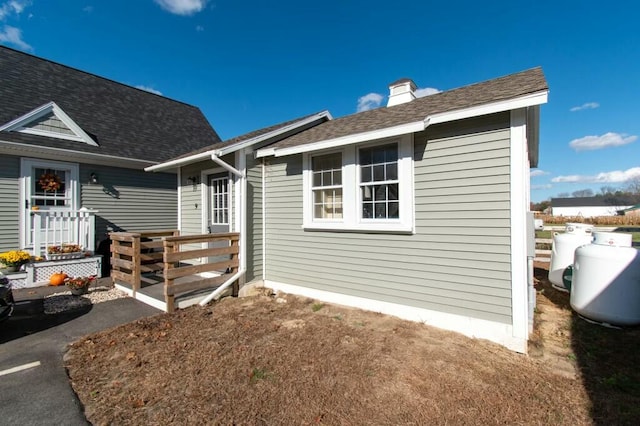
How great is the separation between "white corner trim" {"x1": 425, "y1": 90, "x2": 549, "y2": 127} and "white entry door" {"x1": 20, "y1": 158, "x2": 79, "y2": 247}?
8.72 m

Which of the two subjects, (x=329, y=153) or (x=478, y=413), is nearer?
(x=478, y=413)

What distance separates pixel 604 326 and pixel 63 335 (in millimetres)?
7749

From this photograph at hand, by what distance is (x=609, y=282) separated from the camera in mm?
4215

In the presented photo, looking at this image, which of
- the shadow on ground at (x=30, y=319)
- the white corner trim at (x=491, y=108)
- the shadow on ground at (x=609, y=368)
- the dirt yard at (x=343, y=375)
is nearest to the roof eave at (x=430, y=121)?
the white corner trim at (x=491, y=108)

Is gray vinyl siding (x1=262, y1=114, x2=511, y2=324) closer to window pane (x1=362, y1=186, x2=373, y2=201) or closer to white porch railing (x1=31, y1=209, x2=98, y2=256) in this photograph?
window pane (x1=362, y1=186, x2=373, y2=201)

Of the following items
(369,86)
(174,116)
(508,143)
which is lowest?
(508,143)

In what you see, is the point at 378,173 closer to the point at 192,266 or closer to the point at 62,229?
the point at 192,266

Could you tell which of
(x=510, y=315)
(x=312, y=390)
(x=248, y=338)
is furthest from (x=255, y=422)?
(x=510, y=315)

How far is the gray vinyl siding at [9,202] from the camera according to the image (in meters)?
6.63

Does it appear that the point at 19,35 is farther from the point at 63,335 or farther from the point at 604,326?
the point at 604,326

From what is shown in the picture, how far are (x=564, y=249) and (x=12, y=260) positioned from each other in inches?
455

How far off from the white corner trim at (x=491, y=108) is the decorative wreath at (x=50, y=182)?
871 centimetres

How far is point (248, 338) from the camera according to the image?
3.93m

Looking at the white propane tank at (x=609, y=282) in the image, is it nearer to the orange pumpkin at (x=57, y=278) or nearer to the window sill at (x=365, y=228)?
the window sill at (x=365, y=228)
